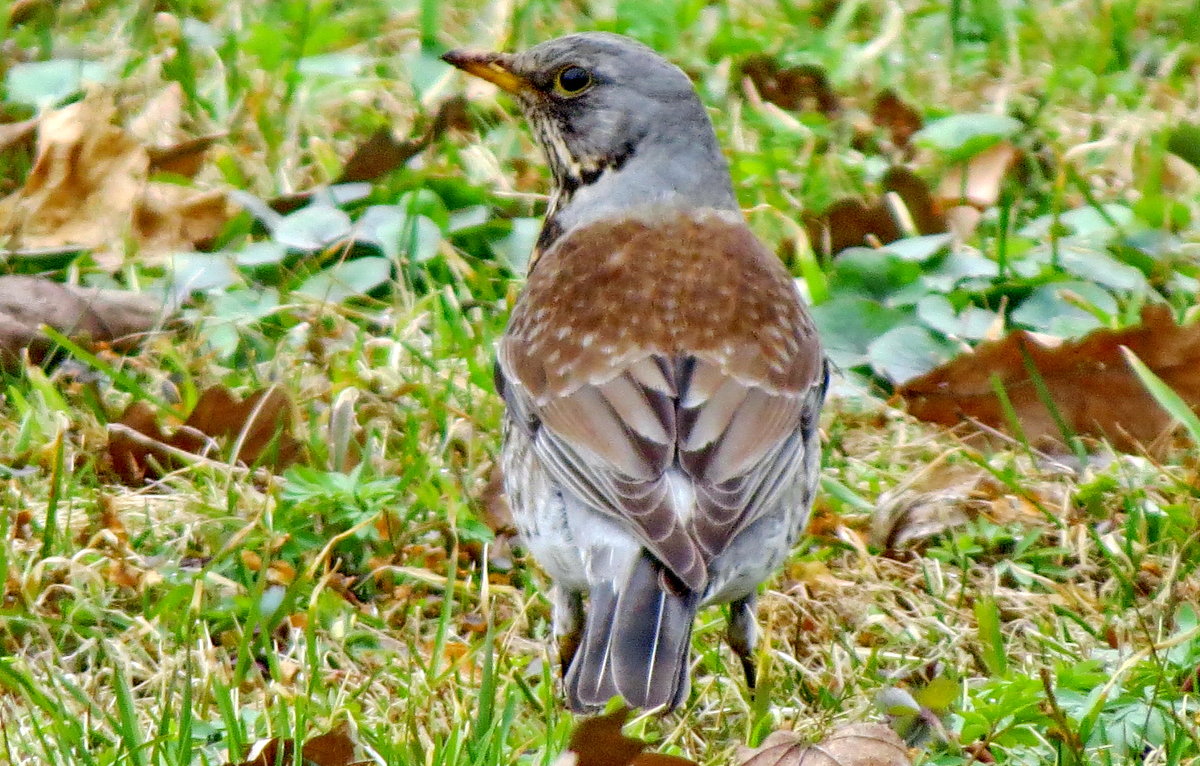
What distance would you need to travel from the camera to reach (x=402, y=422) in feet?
16.2

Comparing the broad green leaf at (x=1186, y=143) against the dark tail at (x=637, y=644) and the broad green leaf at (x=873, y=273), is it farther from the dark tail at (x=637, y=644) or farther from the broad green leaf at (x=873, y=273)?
the dark tail at (x=637, y=644)

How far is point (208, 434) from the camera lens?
4785 mm

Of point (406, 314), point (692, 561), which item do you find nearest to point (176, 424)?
point (406, 314)

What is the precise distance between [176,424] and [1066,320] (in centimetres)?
254

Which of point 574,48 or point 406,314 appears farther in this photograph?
point 406,314

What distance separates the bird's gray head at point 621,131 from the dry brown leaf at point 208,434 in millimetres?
880

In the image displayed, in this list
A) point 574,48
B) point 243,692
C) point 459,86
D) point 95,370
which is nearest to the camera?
point 243,692

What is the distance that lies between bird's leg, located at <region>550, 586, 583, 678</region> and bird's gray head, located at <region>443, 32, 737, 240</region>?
1.05 meters

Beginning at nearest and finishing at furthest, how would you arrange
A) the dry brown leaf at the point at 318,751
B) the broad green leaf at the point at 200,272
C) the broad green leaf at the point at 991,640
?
the dry brown leaf at the point at 318,751 → the broad green leaf at the point at 991,640 → the broad green leaf at the point at 200,272

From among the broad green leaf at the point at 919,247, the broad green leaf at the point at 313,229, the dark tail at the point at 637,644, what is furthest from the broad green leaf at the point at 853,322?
the dark tail at the point at 637,644

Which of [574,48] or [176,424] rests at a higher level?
[574,48]

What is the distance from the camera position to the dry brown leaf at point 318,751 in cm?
325

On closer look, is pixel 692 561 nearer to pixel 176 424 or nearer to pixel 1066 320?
pixel 176 424

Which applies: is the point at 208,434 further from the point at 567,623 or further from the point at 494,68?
the point at 567,623
